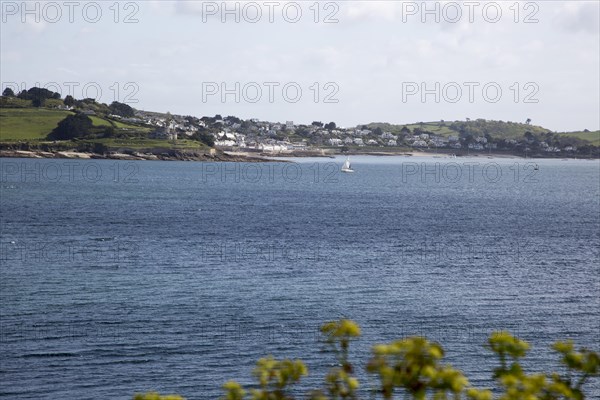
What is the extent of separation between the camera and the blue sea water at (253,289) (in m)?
29.0

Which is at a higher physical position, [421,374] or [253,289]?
[421,374]

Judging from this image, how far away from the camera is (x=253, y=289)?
40.9 m

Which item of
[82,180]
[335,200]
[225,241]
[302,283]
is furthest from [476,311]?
[82,180]

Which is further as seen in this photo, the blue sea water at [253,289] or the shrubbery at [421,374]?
the blue sea water at [253,289]

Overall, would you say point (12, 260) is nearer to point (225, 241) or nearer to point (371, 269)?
point (225, 241)

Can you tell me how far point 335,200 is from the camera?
354 feet

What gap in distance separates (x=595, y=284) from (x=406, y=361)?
4231cm

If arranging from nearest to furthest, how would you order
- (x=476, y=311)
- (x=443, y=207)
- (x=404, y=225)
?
1. (x=476, y=311)
2. (x=404, y=225)
3. (x=443, y=207)

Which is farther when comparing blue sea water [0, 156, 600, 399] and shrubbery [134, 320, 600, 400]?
blue sea water [0, 156, 600, 399]

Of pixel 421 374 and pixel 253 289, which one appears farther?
pixel 253 289

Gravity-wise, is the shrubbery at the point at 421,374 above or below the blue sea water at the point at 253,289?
above

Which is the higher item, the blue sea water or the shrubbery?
the shrubbery

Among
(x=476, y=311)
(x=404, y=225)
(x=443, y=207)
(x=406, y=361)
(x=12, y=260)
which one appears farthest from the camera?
(x=443, y=207)

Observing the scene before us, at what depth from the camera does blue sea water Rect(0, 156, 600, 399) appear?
95.3 feet
